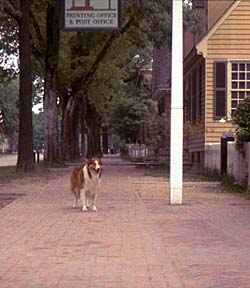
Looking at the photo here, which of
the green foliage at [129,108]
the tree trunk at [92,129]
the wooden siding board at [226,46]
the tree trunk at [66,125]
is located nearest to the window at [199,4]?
the wooden siding board at [226,46]

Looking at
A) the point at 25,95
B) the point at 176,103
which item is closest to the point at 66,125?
the point at 25,95

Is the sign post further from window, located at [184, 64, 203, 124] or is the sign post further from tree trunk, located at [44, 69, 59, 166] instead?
tree trunk, located at [44, 69, 59, 166]

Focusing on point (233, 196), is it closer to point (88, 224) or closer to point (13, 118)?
point (88, 224)

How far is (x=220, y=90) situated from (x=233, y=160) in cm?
690

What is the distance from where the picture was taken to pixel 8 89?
8550 centimetres

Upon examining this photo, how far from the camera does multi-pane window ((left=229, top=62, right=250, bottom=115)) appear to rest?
30.4 metres

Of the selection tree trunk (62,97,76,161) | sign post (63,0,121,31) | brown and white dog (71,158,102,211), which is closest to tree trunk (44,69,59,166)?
tree trunk (62,97,76,161)

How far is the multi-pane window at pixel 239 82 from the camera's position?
3036cm

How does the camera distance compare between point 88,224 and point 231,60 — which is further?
point 231,60

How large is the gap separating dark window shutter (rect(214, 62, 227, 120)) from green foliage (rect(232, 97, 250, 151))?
300 inches

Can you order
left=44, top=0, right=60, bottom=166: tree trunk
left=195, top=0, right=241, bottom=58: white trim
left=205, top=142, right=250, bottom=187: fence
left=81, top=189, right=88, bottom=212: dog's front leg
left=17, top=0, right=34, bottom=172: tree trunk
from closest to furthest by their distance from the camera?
left=81, top=189, right=88, bottom=212: dog's front leg < left=205, top=142, right=250, bottom=187: fence < left=17, top=0, right=34, bottom=172: tree trunk < left=195, top=0, right=241, bottom=58: white trim < left=44, top=0, right=60, bottom=166: tree trunk

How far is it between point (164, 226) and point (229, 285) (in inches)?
204

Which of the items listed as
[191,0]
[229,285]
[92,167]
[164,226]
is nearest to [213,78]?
[191,0]

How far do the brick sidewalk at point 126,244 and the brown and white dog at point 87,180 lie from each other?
0.46 m
